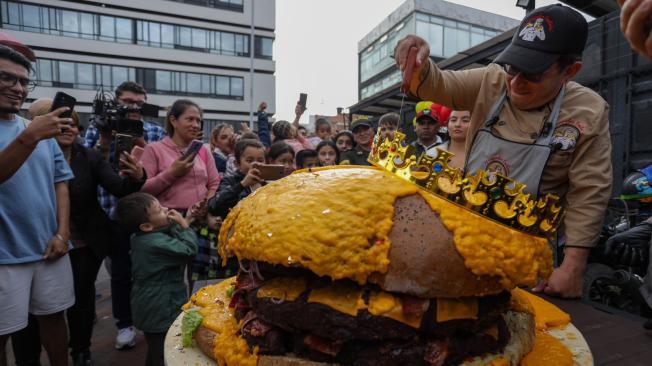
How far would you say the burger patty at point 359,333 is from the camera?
1327mm

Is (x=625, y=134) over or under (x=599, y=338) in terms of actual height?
over

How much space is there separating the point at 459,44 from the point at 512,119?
28.8 m

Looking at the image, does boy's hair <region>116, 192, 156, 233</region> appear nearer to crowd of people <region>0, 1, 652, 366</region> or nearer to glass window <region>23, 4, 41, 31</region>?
crowd of people <region>0, 1, 652, 366</region>

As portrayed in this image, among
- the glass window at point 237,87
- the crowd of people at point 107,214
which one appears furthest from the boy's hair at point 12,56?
the glass window at point 237,87

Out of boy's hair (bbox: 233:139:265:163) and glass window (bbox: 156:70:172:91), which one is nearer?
boy's hair (bbox: 233:139:265:163)

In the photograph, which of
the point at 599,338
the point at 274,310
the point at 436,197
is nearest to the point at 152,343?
the point at 274,310

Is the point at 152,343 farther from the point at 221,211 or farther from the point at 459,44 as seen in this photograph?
the point at 459,44

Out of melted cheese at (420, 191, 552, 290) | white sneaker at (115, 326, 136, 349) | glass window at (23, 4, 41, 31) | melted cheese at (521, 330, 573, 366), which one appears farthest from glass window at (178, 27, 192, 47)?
melted cheese at (521, 330, 573, 366)

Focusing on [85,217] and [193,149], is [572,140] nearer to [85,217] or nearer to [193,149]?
[193,149]

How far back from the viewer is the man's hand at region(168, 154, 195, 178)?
3479mm

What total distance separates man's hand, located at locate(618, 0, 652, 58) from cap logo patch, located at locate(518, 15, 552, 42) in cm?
87

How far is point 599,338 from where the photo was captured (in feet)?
6.23

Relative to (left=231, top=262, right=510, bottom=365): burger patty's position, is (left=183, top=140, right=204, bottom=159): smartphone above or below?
above

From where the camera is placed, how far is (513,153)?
2.00 meters
